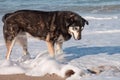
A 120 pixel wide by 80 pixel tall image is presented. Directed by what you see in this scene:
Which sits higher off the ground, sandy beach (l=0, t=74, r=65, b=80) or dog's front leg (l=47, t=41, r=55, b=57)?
dog's front leg (l=47, t=41, r=55, b=57)

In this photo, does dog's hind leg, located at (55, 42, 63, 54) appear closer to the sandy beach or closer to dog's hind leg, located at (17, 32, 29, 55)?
dog's hind leg, located at (17, 32, 29, 55)

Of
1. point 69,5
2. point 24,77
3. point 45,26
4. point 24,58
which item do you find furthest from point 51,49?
point 69,5

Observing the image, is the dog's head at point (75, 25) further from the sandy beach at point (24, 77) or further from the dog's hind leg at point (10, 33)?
the sandy beach at point (24, 77)

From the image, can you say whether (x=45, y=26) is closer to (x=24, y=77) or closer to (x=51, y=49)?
(x=51, y=49)

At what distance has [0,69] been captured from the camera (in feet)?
26.7

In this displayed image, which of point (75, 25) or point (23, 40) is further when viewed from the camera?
point (23, 40)

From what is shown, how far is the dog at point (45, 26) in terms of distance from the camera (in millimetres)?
8875

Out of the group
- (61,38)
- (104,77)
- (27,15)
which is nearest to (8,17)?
(27,15)

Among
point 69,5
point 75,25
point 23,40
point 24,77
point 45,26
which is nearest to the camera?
point 24,77

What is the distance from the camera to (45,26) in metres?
9.10

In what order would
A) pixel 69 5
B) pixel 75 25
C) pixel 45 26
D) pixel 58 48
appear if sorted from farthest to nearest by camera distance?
pixel 69 5 < pixel 58 48 < pixel 45 26 < pixel 75 25

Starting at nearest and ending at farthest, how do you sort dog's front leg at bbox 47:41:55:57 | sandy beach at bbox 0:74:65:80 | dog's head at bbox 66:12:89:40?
1. sandy beach at bbox 0:74:65:80
2. dog's head at bbox 66:12:89:40
3. dog's front leg at bbox 47:41:55:57

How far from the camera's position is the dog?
29.1ft

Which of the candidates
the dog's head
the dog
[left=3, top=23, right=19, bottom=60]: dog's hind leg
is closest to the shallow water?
the dog
